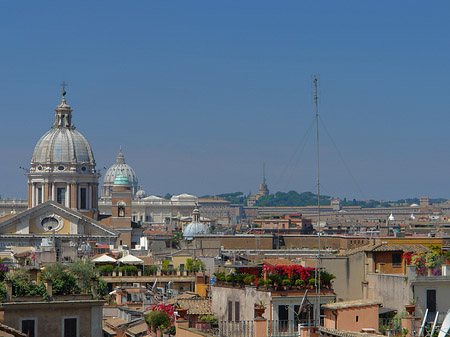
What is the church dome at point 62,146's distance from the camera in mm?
106500

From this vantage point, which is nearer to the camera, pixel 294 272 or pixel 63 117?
pixel 294 272

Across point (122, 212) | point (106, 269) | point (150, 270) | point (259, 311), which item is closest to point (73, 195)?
point (122, 212)

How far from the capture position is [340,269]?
30281mm

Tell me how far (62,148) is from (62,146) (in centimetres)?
17

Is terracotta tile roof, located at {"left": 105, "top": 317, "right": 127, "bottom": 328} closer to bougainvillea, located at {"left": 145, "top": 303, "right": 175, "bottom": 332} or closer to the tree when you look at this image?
the tree

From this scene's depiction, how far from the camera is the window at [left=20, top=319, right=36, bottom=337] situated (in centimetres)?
2280

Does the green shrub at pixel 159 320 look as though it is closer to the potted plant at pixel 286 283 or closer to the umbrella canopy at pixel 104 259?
the potted plant at pixel 286 283

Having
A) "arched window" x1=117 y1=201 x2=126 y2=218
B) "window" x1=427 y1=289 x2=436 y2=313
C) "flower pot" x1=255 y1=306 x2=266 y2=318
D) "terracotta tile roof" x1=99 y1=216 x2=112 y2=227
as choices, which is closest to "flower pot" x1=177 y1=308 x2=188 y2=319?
"flower pot" x1=255 y1=306 x2=266 y2=318

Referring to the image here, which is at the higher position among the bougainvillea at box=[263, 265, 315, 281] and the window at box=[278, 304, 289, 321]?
the bougainvillea at box=[263, 265, 315, 281]

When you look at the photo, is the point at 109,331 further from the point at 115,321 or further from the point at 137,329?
the point at 115,321

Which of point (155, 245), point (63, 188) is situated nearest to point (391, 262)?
point (155, 245)

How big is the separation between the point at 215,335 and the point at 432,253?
692 cm

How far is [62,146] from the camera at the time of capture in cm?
10706

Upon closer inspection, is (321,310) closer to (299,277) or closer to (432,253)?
(299,277)
